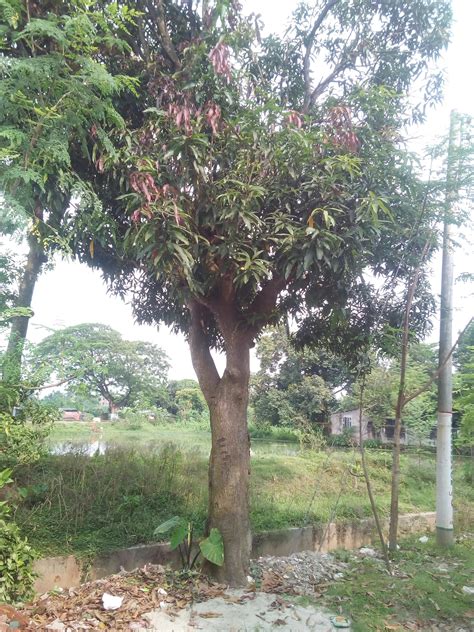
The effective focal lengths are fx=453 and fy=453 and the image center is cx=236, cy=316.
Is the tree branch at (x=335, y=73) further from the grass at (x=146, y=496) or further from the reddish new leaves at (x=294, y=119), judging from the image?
the grass at (x=146, y=496)

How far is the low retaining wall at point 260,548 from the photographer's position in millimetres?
3719

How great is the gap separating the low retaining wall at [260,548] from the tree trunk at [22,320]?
154cm

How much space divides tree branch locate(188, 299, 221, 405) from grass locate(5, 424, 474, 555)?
4.41 ft

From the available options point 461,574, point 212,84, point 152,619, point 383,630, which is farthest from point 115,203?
point 461,574

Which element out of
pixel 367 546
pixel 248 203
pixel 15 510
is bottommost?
pixel 367 546

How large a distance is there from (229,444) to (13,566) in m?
1.94

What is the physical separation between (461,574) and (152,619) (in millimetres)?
3213

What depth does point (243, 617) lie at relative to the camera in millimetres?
3455

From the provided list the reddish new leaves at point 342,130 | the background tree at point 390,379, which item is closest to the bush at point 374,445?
the background tree at point 390,379

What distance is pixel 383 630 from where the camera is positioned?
3.31 metres

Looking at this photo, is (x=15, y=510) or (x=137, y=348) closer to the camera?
(x=15, y=510)

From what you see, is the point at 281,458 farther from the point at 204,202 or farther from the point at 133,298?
the point at 204,202

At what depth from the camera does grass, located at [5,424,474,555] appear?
4086 millimetres

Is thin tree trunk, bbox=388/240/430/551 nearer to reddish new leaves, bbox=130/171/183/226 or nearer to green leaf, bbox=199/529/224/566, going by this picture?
green leaf, bbox=199/529/224/566
